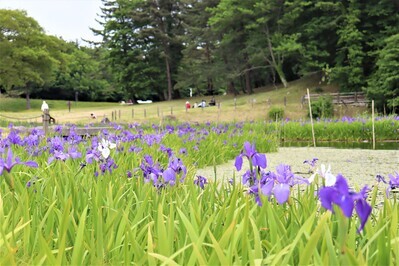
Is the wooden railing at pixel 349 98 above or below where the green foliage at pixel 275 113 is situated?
above

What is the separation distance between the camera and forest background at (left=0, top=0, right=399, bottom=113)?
23797 millimetres

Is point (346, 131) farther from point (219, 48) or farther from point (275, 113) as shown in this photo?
point (219, 48)

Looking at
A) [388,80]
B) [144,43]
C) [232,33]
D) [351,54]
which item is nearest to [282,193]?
[388,80]

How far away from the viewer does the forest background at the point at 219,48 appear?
23.8m

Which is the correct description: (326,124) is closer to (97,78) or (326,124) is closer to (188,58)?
(188,58)

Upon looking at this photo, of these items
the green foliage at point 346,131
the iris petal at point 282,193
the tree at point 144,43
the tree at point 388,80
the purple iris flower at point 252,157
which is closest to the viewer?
the iris petal at point 282,193

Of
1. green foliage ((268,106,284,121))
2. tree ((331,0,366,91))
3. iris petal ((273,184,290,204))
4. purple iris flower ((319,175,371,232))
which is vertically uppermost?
tree ((331,0,366,91))

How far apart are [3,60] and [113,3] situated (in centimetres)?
1528

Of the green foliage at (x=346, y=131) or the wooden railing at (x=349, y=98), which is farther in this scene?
the wooden railing at (x=349, y=98)

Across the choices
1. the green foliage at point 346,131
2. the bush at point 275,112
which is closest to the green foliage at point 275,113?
the bush at point 275,112

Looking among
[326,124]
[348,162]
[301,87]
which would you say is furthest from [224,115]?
[348,162]

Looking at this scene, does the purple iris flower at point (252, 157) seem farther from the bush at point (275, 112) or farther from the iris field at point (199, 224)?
the bush at point (275, 112)

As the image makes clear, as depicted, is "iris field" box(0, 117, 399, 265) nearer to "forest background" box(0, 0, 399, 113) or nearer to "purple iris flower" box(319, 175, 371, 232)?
"purple iris flower" box(319, 175, 371, 232)

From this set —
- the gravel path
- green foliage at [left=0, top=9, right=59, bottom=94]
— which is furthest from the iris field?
green foliage at [left=0, top=9, right=59, bottom=94]
